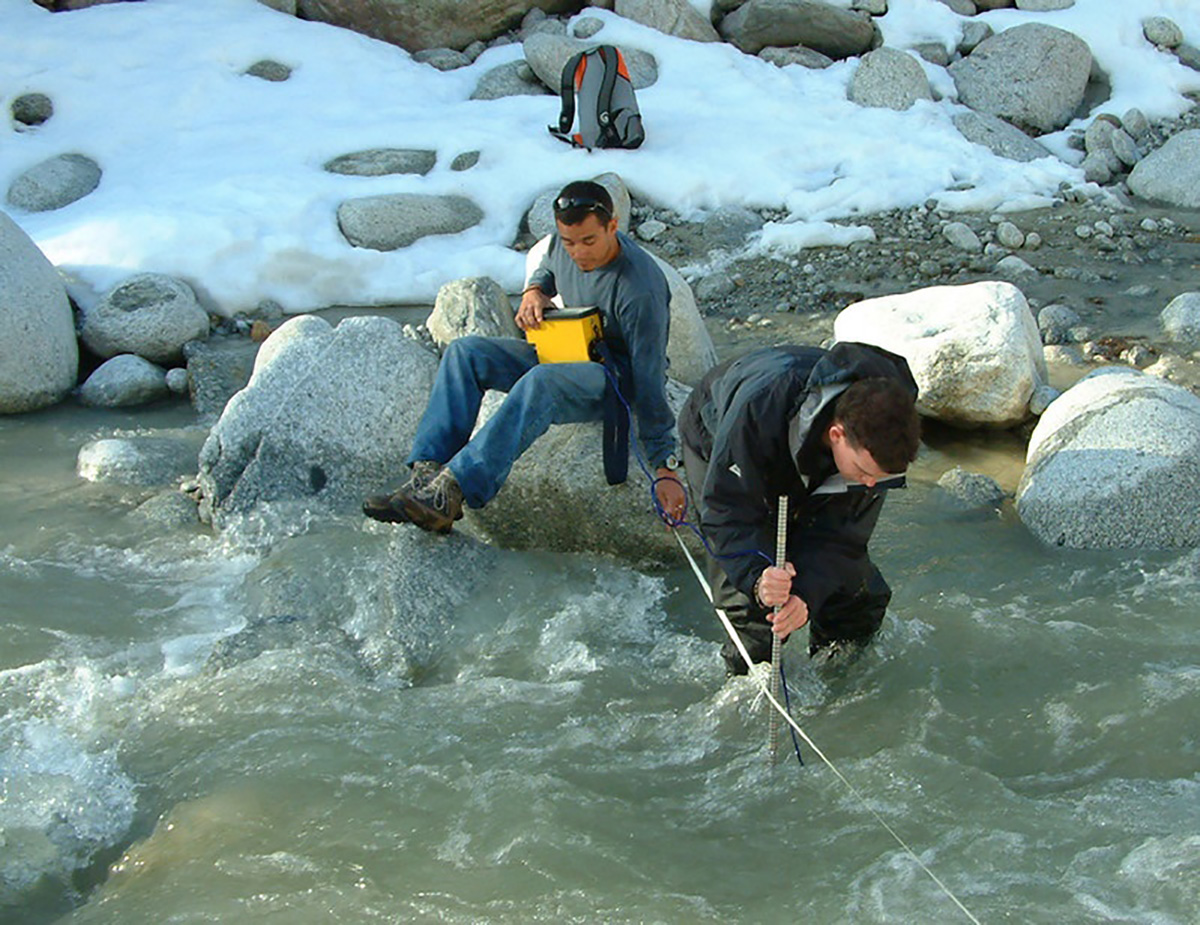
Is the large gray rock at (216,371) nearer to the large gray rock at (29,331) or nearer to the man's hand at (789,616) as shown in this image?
the large gray rock at (29,331)

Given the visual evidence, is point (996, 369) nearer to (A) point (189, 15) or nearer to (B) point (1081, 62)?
(B) point (1081, 62)

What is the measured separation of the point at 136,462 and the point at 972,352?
5014mm

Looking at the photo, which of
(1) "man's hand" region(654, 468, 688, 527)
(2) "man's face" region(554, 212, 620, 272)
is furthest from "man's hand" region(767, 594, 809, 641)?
(2) "man's face" region(554, 212, 620, 272)

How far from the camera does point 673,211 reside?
10938 mm

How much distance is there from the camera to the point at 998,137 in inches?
473

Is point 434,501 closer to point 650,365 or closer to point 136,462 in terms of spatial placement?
point 650,365

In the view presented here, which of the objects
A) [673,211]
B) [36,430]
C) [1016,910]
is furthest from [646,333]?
[673,211]

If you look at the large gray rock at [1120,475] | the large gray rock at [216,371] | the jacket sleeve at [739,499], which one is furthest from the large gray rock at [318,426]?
the large gray rock at [1120,475]

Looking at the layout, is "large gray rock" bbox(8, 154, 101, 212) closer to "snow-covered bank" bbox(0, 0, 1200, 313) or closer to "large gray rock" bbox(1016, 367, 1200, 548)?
"snow-covered bank" bbox(0, 0, 1200, 313)

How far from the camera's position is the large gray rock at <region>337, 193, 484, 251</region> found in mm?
10320

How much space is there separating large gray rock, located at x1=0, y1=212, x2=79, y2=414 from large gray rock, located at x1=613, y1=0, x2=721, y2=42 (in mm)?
7376

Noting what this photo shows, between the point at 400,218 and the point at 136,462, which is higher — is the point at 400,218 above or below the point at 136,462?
above

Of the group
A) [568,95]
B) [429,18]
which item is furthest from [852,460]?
[429,18]

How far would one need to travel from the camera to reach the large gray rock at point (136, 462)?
735 centimetres
